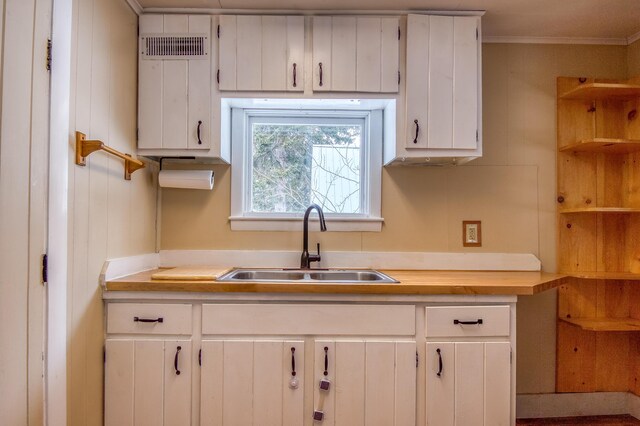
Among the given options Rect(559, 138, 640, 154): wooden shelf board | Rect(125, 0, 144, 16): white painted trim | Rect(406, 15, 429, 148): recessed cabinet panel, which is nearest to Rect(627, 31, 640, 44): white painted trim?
Rect(559, 138, 640, 154): wooden shelf board

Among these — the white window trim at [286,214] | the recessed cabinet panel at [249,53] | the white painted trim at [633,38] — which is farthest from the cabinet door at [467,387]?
the white painted trim at [633,38]

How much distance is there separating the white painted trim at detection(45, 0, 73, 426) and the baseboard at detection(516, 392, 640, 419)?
7.37ft

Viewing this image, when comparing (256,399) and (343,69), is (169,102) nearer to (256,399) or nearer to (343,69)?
(343,69)

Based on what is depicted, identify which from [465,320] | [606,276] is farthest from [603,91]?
[465,320]

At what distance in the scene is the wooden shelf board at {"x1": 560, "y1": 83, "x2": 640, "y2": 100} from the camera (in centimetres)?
200

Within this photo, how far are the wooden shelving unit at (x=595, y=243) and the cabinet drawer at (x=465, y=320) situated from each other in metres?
0.85

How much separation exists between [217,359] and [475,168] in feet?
5.66

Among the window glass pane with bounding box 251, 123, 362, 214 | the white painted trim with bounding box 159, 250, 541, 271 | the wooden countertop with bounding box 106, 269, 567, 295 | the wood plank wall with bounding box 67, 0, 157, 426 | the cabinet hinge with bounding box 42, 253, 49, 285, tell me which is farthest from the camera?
the window glass pane with bounding box 251, 123, 362, 214

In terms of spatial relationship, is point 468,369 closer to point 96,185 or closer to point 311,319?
point 311,319

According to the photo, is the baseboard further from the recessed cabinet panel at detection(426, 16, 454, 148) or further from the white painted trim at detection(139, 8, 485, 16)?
the white painted trim at detection(139, 8, 485, 16)

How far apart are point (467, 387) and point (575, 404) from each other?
3.48ft

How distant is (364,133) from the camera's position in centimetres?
231

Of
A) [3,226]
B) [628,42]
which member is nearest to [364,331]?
[3,226]

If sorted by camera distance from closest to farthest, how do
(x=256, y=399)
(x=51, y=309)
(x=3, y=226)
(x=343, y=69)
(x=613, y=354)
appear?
(x=3, y=226)
(x=51, y=309)
(x=256, y=399)
(x=343, y=69)
(x=613, y=354)
